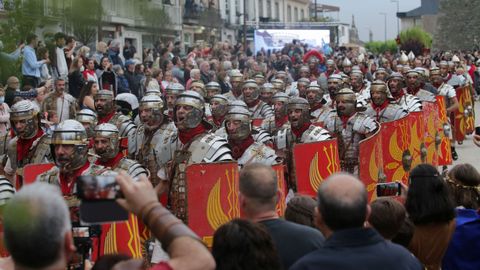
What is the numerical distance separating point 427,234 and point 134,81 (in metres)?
12.9

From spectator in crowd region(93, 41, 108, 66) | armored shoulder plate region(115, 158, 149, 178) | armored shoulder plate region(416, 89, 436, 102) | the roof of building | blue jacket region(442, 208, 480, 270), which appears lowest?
blue jacket region(442, 208, 480, 270)

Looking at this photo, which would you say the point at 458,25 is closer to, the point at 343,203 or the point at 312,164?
the point at 312,164

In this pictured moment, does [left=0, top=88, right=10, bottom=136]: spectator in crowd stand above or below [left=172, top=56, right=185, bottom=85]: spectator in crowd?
below

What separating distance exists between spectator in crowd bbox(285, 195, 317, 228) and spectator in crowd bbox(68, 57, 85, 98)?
34.6 ft

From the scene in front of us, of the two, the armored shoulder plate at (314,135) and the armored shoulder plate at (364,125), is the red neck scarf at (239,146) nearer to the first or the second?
the armored shoulder plate at (314,135)

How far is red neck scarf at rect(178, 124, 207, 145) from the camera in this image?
923cm

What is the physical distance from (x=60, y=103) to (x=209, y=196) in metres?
6.56

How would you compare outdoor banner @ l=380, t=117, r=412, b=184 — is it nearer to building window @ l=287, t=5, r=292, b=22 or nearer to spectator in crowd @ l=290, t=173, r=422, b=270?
spectator in crowd @ l=290, t=173, r=422, b=270

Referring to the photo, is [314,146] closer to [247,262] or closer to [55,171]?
[55,171]

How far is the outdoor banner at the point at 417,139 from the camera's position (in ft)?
38.5

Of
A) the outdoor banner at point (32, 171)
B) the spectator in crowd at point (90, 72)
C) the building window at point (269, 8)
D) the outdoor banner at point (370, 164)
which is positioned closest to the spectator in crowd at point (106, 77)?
the spectator in crowd at point (90, 72)

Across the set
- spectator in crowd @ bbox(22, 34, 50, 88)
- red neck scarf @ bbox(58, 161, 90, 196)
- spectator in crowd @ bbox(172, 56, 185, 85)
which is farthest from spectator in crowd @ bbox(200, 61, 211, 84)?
red neck scarf @ bbox(58, 161, 90, 196)

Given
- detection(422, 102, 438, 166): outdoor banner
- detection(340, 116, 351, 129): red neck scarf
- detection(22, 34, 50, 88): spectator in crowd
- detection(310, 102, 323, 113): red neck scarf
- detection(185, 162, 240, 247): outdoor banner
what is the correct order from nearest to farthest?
1. detection(185, 162, 240, 247): outdoor banner
2. detection(340, 116, 351, 129): red neck scarf
3. detection(422, 102, 438, 166): outdoor banner
4. detection(310, 102, 323, 113): red neck scarf
5. detection(22, 34, 50, 88): spectator in crowd

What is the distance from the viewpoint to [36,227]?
324 cm
